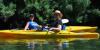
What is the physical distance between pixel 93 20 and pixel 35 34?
1279 cm

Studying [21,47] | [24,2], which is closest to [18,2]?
[24,2]

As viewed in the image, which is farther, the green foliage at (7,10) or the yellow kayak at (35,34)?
the green foliage at (7,10)

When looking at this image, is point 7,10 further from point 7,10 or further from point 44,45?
point 44,45

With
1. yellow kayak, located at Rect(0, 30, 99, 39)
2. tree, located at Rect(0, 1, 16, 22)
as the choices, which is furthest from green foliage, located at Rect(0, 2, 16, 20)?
yellow kayak, located at Rect(0, 30, 99, 39)

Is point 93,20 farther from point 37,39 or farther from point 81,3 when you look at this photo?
point 37,39

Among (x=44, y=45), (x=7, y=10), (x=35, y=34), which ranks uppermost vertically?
(x=7, y=10)

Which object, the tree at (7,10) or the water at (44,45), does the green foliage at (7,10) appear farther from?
the water at (44,45)

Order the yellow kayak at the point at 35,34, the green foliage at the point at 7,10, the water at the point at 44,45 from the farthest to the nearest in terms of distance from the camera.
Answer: the green foliage at the point at 7,10 < the yellow kayak at the point at 35,34 < the water at the point at 44,45

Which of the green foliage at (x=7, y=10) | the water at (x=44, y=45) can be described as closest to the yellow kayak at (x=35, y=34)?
the water at (x=44, y=45)

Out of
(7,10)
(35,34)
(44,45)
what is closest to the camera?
(44,45)

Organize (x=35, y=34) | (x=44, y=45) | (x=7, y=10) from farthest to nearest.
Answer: (x=7, y=10), (x=35, y=34), (x=44, y=45)

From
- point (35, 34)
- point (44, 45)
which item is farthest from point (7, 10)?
point (44, 45)

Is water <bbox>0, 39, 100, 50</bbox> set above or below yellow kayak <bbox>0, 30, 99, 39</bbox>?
below

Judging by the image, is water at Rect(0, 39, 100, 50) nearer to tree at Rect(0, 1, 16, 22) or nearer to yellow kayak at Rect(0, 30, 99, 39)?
yellow kayak at Rect(0, 30, 99, 39)
